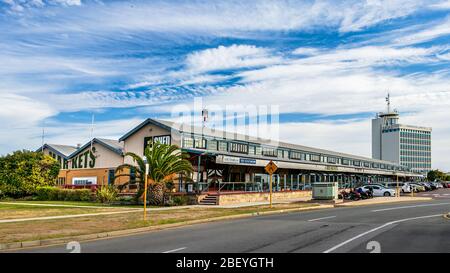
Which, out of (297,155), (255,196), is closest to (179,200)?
(255,196)

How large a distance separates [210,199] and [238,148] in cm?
1142

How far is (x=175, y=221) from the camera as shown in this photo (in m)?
21.0

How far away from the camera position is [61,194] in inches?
1676

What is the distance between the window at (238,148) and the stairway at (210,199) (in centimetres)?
999

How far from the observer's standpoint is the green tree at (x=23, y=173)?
47.3m

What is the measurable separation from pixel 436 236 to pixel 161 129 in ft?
103

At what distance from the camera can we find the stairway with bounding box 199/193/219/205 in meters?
35.0

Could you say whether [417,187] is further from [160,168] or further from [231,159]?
[160,168]

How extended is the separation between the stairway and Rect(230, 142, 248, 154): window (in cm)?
999

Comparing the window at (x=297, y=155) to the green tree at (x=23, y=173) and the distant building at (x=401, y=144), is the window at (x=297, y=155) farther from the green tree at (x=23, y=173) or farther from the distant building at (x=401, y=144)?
the distant building at (x=401, y=144)

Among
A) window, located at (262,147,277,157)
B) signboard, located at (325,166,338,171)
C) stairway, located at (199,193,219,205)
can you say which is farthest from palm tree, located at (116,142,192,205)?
signboard, located at (325,166,338,171)

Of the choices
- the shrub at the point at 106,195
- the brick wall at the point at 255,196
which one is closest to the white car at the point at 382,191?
the brick wall at the point at 255,196
